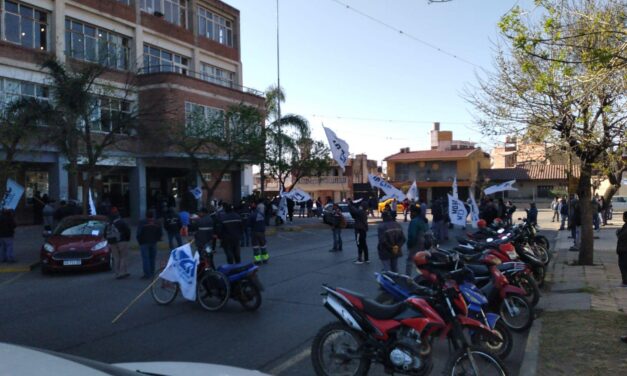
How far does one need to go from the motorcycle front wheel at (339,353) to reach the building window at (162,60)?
28.8 metres

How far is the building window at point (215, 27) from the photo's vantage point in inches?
1489

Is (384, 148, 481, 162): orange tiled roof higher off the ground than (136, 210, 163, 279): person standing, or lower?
higher

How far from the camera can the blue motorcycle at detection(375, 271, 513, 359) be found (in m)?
6.07

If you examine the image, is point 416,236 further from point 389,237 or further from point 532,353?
point 532,353

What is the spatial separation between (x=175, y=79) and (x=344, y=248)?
1682 centimetres

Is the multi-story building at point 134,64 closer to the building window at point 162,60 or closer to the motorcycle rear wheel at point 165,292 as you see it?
the building window at point 162,60

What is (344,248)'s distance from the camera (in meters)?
18.4

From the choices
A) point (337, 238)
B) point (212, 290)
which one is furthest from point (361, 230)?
point (212, 290)

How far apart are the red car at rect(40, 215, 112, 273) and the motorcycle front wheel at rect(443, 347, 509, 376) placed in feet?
35.2

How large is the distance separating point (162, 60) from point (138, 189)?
8914 mm

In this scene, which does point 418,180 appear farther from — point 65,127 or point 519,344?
point 519,344

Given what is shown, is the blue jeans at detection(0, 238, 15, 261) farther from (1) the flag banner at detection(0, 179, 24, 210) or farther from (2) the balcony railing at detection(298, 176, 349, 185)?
(2) the balcony railing at detection(298, 176, 349, 185)

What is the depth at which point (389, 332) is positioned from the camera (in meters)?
5.42

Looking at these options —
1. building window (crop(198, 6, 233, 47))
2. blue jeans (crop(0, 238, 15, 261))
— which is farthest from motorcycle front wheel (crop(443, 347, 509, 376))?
building window (crop(198, 6, 233, 47))
